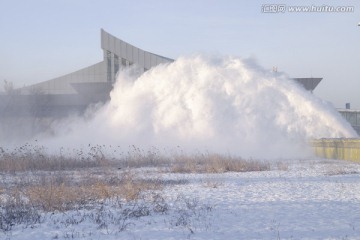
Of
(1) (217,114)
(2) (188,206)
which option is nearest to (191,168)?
(2) (188,206)

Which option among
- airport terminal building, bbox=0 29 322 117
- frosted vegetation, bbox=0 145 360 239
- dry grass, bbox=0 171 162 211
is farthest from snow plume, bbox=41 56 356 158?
dry grass, bbox=0 171 162 211

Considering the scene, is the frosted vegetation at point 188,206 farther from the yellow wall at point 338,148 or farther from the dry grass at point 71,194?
the yellow wall at point 338,148

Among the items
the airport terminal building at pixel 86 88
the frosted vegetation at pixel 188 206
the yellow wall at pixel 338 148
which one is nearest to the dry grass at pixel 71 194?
the frosted vegetation at pixel 188 206

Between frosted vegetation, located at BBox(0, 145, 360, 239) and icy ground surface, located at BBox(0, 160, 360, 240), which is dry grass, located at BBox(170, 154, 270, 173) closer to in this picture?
frosted vegetation, located at BBox(0, 145, 360, 239)

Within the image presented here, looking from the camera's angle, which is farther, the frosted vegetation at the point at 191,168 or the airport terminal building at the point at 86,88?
the airport terminal building at the point at 86,88

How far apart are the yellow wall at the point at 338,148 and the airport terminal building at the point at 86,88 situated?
19651 millimetres

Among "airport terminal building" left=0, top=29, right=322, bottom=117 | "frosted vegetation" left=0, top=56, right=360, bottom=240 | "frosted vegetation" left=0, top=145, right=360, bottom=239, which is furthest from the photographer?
"airport terminal building" left=0, top=29, right=322, bottom=117

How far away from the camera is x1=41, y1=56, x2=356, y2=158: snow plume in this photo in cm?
2714

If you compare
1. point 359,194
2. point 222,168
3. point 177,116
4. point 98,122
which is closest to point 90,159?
point 222,168

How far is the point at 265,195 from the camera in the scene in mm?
12180

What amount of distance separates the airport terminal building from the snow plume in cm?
1039

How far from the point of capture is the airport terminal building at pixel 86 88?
42.1 m

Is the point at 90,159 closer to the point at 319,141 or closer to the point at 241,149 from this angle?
the point at 241,149

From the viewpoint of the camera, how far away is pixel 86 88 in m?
44.9
